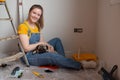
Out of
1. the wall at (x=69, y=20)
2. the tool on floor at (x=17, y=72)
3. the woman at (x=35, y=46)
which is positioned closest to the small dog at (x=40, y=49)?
the woman at (x=35, y=46)

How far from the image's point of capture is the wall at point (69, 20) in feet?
7.95

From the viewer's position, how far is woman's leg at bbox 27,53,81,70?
6.38ft

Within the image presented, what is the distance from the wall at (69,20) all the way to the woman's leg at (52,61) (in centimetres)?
54

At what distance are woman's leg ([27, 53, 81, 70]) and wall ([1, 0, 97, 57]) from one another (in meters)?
0.54

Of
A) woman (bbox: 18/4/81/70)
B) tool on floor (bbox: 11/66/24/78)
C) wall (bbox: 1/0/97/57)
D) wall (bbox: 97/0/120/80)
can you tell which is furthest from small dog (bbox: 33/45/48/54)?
wall (bbox: 97/0/120/80)

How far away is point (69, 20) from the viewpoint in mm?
2469

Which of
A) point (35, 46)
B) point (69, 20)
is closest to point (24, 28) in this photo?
point (35, 46)

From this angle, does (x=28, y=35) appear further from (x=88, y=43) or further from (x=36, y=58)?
(x=88, y=43)

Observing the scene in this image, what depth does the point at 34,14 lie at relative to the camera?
6.82 feet

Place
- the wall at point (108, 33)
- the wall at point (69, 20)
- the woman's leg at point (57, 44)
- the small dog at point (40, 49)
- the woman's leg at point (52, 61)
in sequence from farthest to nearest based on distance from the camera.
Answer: the wall at point (69, 20) → the woman's leg at point (57, 44) → the small dog at point (40, 49) → the woman's leg at point (52, 61) → the wall at point (108, 33)

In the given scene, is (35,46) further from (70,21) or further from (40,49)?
(70,21)

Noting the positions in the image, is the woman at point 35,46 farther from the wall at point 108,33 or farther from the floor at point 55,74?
the wall at point 108,33

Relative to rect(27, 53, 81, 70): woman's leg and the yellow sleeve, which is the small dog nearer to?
rect(27, 53, 81, 70): woman's leg

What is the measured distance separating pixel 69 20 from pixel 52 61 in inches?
26.9
